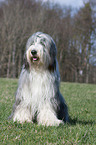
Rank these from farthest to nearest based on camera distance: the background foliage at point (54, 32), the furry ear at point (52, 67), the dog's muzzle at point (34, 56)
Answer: the background foliage at point (54, 32)
the furry ear at point (52, 67)
the dog's muzzle at point (34, 56)

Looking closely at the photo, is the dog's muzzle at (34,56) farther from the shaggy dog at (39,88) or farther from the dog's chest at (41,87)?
the dog's chest at (41,87)

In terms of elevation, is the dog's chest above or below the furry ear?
below

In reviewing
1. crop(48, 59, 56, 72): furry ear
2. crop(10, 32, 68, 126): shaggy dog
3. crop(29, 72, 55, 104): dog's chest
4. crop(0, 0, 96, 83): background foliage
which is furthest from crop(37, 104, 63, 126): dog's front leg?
crop(0, 0, 96, 83): background foliage

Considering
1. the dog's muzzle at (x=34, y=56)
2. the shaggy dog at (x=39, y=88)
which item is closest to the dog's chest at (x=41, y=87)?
the shaggy dog at (x=39, y=88)

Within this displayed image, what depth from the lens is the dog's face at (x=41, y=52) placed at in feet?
11.9

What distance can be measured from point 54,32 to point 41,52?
76.6 ft

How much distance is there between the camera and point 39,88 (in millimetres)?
3662

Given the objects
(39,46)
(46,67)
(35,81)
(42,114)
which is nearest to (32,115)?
(42,114)

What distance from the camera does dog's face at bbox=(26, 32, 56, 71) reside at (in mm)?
3615

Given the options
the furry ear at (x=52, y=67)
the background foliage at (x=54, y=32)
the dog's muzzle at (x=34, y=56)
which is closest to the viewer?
the dog's muzzle at (x=34, y=56)

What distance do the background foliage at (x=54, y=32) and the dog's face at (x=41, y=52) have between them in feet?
69.8

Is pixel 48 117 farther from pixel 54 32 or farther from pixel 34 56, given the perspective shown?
pixel 54 32

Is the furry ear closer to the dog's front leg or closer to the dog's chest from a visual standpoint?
the dog's chest

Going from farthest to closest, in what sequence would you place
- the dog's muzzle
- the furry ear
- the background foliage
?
the background foliage → the furry ear → the dog's muzzle
